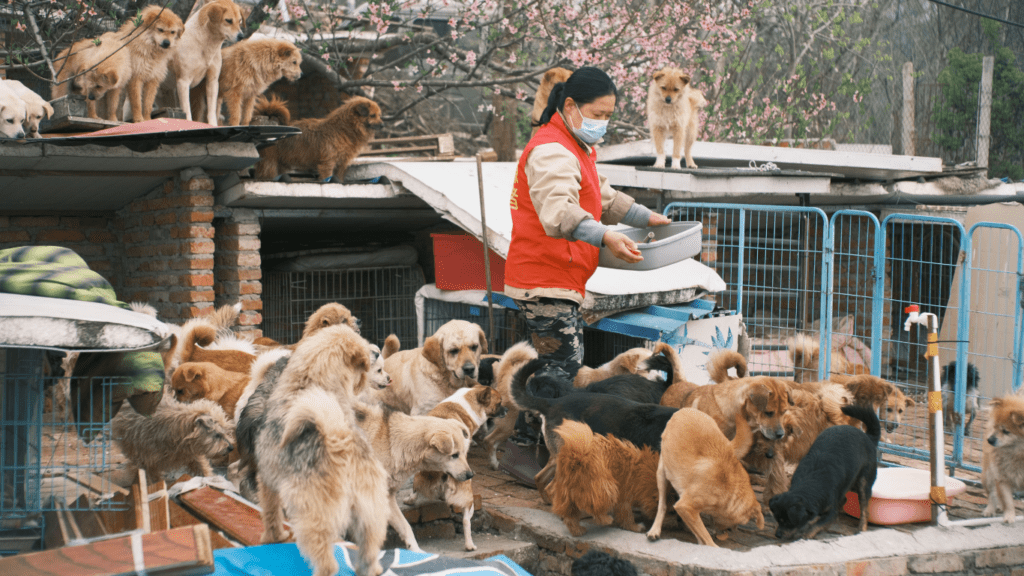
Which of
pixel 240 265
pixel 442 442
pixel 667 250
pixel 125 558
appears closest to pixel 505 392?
pixel 442 442

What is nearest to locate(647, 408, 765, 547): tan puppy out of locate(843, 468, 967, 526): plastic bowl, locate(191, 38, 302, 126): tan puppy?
locate(843, 468, 967, 526): plastic bowl

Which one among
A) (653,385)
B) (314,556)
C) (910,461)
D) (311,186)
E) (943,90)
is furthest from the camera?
(943,90)

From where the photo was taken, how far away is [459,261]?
8195mm

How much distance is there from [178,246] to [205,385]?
2964mm

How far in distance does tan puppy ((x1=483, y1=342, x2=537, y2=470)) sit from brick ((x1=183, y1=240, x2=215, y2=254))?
10.8ft

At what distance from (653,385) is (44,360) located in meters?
3.69

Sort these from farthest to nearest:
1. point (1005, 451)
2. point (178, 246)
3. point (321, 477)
Answer: point (178, 246) → point (1005, 451) → point (321, 477)

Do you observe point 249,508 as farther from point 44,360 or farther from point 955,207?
point 955,207

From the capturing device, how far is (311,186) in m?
8.00

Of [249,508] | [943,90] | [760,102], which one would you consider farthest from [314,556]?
[943,90]

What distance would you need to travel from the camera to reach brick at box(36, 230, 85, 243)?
26.3 feet

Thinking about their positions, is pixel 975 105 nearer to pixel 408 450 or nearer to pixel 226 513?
pixel 408 450

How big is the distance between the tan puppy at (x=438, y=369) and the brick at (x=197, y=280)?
2.47 meters

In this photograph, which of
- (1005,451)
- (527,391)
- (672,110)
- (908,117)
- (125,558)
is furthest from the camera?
(908,117)
